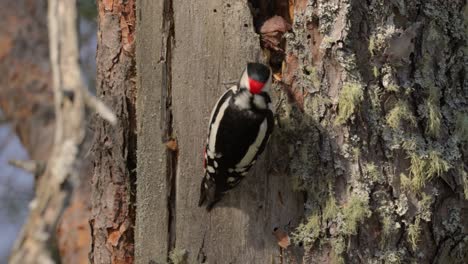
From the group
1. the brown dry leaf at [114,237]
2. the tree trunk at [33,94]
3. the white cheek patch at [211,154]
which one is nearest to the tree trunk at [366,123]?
the white cheek patch at [211,154]

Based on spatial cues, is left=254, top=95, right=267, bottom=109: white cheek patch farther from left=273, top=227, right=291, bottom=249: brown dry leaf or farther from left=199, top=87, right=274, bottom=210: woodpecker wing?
left=273, top=227, right=291, bottom=249: brown dry leaf

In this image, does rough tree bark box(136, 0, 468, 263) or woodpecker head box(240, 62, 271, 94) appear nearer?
woodpecker head box(240, 62, 271, 94)

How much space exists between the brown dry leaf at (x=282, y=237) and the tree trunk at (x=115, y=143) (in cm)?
58

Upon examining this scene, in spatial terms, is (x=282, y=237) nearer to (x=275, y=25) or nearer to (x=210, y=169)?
(x=210, y=169)

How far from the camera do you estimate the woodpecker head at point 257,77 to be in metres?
2.42

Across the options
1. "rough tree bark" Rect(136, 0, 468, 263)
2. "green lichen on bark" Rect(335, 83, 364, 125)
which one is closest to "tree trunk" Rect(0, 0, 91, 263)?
"rough tree bark" Rect(136, 0, 468, 263)

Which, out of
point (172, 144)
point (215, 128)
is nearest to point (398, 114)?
point (215, 128)

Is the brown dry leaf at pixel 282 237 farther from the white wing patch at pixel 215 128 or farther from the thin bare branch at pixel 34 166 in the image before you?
the thin bare branch at pixel 34 166

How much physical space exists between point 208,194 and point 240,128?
0.27 metres

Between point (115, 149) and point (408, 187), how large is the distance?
104cm

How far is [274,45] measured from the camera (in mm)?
2582

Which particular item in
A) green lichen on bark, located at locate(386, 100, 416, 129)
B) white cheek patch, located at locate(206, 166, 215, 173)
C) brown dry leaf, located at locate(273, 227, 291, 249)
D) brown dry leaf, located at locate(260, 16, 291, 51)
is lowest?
brown dry leaf, located at locate(273, 227, 291, 249)

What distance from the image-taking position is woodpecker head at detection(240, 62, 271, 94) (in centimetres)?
242

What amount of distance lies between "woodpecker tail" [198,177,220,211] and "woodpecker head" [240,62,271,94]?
339 mm
